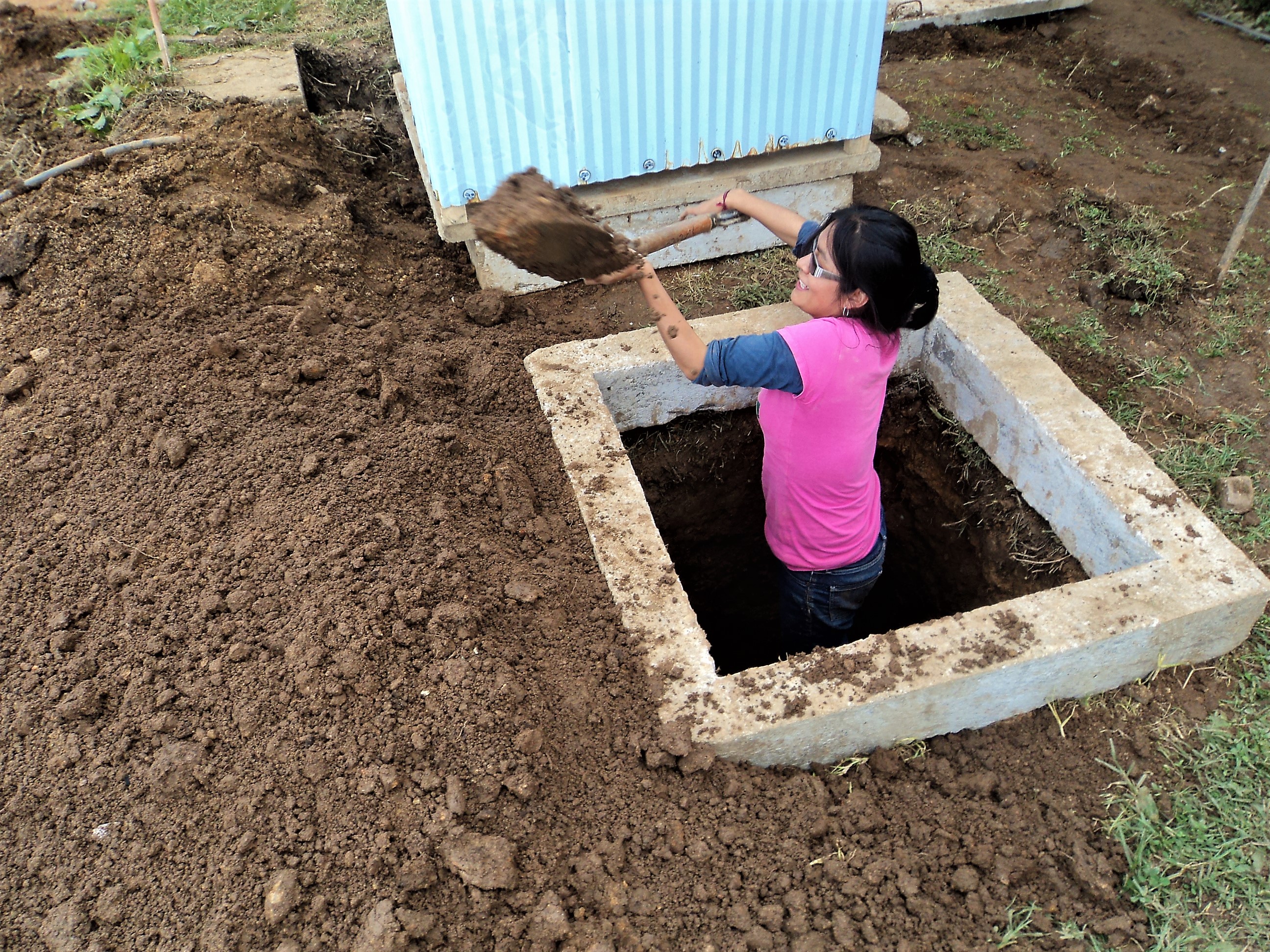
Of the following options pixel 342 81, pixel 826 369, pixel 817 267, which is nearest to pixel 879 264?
pixel 817 267

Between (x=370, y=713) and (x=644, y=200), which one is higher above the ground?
(x=644, y=200)

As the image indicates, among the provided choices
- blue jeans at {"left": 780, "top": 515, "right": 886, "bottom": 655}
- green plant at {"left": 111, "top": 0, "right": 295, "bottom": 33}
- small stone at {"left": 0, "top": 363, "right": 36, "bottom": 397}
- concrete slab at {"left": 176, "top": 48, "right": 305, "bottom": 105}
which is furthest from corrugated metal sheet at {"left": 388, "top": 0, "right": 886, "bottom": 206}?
green plant at {"left": 111, "top": 0, "right": 295, "bottom": 33}

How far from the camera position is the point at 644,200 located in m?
3.74

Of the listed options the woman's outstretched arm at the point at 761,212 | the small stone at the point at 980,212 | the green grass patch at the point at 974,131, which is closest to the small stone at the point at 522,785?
the woman's outstretched arm at the point at 761,212

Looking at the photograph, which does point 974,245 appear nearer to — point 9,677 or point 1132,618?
point 1132,618

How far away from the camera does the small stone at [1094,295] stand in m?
3.62

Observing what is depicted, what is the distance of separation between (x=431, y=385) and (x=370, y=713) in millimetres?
1344

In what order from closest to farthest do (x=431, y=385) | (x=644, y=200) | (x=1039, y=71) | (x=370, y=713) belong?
(x=370, y=713) < (x=431, y=385) < (x=644, y=200) < (x=1039, y=71)

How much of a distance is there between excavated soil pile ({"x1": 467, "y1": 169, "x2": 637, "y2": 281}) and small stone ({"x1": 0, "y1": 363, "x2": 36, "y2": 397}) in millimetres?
1914

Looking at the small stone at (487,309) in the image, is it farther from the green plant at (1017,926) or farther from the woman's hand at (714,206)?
the green plant at (1017,926)

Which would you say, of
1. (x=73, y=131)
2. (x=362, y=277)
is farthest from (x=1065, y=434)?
(x=73, y=131)

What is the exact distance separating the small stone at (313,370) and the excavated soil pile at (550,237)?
93cm

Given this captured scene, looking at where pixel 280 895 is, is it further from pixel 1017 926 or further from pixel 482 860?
pixel 1017 926

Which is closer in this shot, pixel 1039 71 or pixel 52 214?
pixel 52 214
